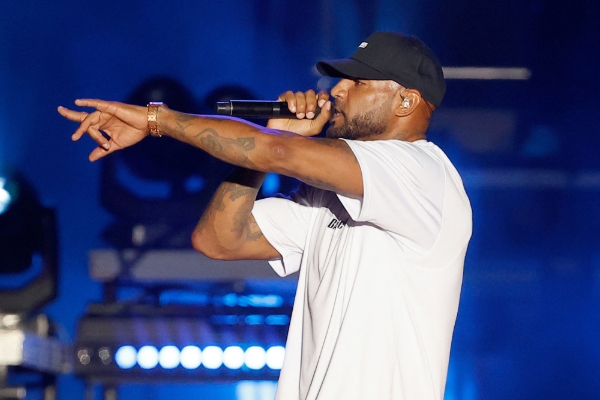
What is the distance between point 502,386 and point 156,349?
129cm

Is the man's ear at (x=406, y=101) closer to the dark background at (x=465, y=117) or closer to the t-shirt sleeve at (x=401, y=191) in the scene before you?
the t-shirt sleeve at (x=401, y=191)

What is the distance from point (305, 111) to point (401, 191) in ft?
1.13

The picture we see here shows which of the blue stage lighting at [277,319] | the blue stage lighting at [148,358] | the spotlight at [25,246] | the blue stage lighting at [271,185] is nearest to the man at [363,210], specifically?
the blue stage lighting at [277,319]

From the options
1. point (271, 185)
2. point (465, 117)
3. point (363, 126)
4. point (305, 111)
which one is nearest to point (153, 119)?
point (305, 111)

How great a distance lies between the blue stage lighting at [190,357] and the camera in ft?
7.84

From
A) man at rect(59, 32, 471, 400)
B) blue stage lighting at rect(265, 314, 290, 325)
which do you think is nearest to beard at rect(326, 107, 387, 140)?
man at rect(59, 32, 471, 400)

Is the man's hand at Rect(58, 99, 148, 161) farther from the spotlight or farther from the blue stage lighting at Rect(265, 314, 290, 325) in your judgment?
the spotlight

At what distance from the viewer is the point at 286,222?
1.84m

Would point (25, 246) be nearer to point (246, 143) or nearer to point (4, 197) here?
point (4, 197)

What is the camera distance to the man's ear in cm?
163

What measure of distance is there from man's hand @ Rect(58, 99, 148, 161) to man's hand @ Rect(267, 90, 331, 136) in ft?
1.20

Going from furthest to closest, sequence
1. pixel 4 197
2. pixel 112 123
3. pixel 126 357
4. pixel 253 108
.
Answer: pixel 4 197, pixel 126 357, pixel 253 108, pixel 112 123

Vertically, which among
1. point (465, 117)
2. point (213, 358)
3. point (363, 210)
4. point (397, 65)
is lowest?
point (213, 358)

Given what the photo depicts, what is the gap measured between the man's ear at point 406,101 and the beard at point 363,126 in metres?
0.04
